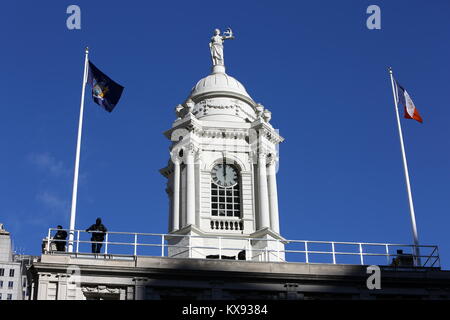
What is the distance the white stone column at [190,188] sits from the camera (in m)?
52.9

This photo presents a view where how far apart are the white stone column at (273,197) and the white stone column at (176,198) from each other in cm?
601

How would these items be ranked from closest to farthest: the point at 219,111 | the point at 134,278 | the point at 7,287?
the point at 134,278, the point at 219,111, the point at 7,287

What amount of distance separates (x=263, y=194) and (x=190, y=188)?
4747 millimetres

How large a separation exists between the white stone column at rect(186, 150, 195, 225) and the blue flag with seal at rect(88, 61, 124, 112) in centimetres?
877

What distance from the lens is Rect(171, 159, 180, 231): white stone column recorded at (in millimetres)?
53844

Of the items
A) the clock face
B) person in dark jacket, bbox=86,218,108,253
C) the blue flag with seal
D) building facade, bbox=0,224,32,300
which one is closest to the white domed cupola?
the clock face

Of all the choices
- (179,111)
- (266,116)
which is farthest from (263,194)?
(179,111)

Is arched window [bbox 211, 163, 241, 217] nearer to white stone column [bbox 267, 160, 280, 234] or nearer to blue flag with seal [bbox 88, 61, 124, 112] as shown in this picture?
white stone column [bbox 267, 160, 280, 234]

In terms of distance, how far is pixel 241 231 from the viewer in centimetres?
5284

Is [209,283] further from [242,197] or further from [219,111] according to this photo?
[219,111]

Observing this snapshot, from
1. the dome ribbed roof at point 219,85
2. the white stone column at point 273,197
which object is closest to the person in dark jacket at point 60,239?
the white stone column at point 273,197

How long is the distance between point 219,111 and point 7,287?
97.6m

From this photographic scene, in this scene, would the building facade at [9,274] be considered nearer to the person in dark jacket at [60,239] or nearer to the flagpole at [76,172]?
the flagpole at [76,172]
